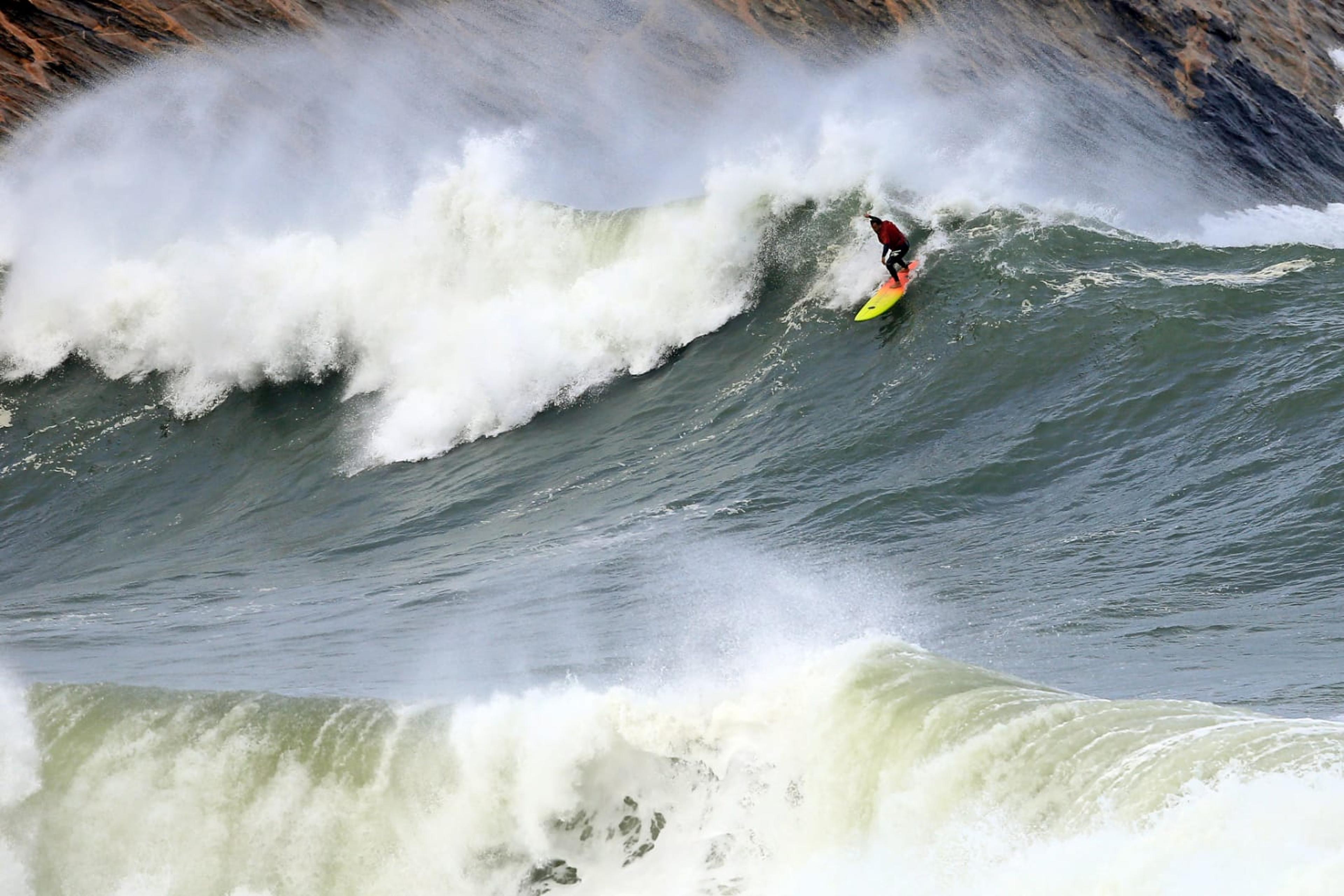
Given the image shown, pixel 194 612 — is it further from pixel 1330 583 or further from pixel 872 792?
pixel 1330 583

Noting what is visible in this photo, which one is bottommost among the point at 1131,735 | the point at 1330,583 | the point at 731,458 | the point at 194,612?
the point at 194,612

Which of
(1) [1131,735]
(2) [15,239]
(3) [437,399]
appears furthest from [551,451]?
(2) [15,239]

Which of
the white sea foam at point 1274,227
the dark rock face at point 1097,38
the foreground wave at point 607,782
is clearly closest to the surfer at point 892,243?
the foreground wave at point 607,782

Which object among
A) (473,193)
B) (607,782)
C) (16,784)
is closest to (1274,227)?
(473,193)

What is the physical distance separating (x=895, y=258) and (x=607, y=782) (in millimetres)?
9641

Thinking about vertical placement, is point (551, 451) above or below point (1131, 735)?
below

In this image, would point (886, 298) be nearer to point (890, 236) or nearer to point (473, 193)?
point (890, 236)

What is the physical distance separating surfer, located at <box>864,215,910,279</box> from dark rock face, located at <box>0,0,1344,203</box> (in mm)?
14645

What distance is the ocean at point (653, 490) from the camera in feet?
20.8

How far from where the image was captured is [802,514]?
11.7 meters

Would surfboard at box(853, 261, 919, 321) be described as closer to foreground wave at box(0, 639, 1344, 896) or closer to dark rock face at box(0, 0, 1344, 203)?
foreground wave at box(0, 639, 1344, 896)

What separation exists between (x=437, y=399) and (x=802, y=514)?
20.7 ft

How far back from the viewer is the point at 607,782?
6.72 meters

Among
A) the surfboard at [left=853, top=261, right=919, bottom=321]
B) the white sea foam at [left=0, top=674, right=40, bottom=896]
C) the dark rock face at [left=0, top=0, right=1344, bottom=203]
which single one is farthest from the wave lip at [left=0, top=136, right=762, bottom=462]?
the white sea foam at [left=0, top=674, right=40, bottom=896]
